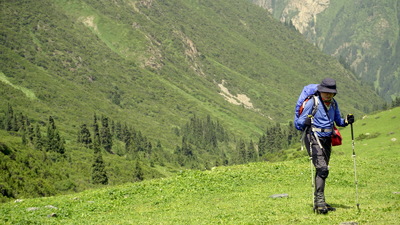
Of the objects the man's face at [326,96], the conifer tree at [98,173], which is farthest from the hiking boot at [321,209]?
the conifer tree at [98,173]

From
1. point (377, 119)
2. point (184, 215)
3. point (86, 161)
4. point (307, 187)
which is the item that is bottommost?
point (184, 215)

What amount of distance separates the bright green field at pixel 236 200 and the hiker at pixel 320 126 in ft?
5.31

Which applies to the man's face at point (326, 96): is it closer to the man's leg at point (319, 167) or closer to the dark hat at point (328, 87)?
the dark hat at point (328, 87)

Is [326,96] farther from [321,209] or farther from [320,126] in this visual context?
[321,209]

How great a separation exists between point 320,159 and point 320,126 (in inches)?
53.8

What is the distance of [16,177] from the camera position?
3816 inches

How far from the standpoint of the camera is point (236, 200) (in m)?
27.6

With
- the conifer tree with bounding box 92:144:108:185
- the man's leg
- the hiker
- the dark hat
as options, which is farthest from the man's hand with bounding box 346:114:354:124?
the conifer tree with bounding box 92:144:108:185

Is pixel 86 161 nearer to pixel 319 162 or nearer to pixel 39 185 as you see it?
pixel 39 185

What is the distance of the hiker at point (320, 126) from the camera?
71.6 feet

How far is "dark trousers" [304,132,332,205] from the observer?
21.6m

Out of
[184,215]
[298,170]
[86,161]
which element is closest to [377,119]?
[86,161]

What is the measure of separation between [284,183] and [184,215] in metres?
9.16

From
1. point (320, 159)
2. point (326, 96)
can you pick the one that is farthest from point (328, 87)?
point (320, 159)
